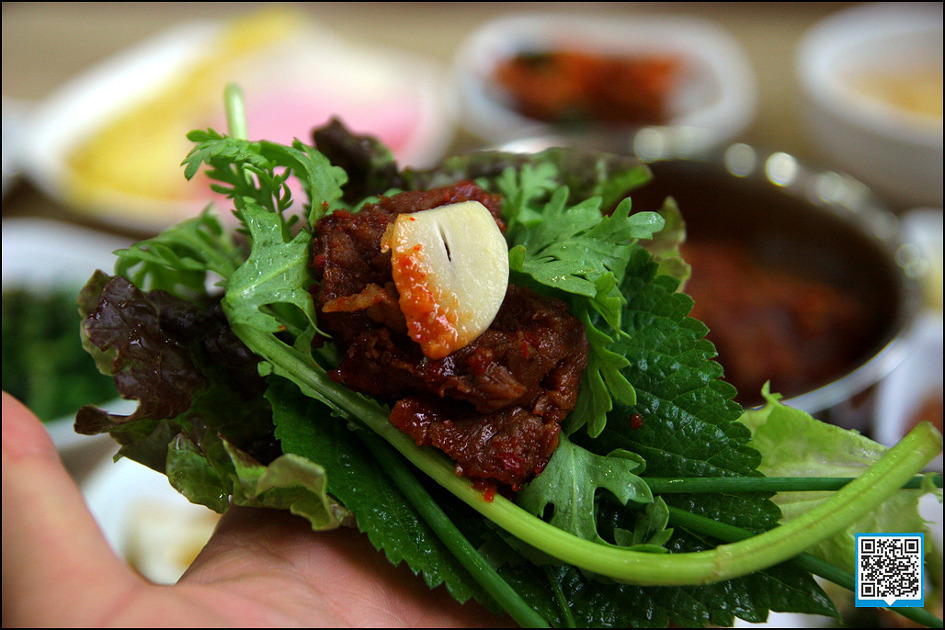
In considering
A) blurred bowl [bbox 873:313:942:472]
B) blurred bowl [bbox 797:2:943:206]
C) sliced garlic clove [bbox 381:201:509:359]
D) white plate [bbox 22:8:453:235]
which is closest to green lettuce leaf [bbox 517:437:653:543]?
sliced garlic clove [bbox 381:201:509:359]

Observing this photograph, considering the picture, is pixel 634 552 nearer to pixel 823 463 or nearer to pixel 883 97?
pixel 823 463

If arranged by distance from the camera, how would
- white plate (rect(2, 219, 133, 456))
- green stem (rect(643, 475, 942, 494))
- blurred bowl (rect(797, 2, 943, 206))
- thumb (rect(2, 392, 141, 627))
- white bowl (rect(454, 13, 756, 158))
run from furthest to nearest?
white bowl (rect(454, 13, 756, 158)) → blurred bowl (rect(797, 2, 943, 206)) → white plate (rect(2, 219, 133, 456)) → green stem (rect(643, 475, 942, 494)) → thumb (rect(2, 392, 141, 627))

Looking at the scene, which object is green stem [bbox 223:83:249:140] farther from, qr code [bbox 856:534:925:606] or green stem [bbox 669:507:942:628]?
qr code [bbox 856:534:925:606]

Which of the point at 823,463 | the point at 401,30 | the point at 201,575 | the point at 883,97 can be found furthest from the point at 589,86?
the point at 201,575

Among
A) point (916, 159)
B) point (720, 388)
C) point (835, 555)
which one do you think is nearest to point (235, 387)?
point (720, 388)

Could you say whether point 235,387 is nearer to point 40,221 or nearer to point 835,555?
point 835,555

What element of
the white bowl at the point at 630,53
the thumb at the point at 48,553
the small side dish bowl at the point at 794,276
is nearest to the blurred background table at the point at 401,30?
the white bowl at the point at 630,53

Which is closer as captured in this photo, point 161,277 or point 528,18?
point 161,277

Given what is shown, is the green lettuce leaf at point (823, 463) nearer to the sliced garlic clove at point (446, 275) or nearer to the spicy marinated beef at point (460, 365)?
the spicy marinated beef at point (460, 365)
